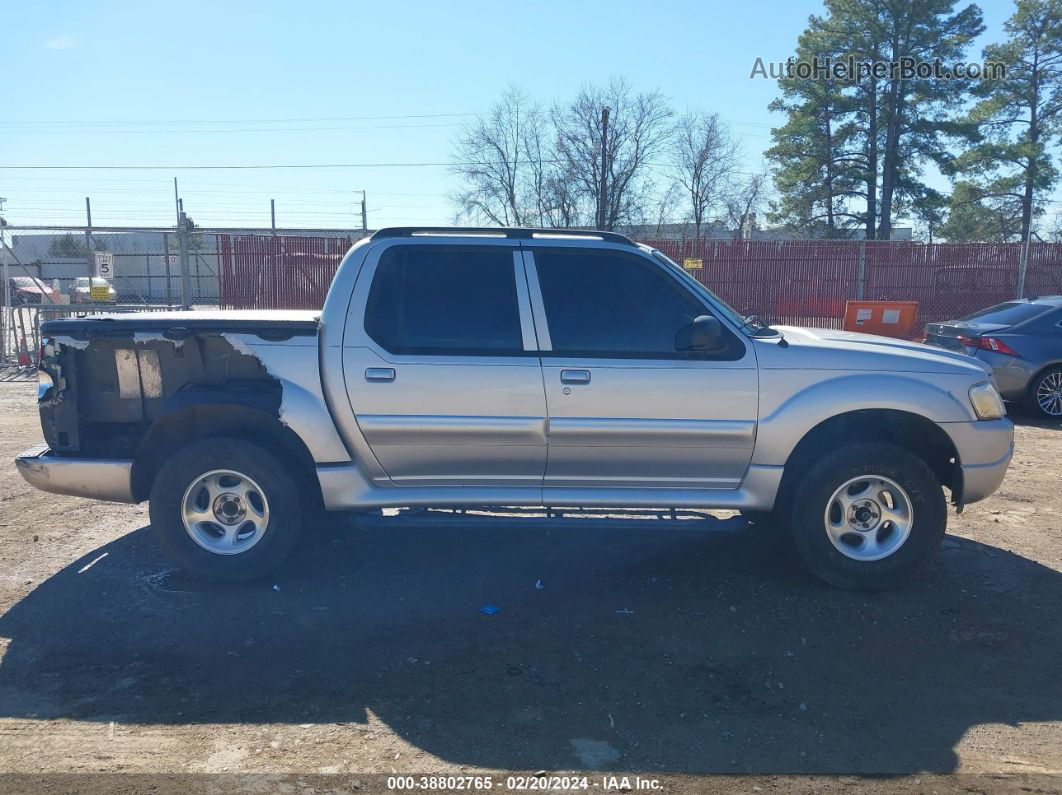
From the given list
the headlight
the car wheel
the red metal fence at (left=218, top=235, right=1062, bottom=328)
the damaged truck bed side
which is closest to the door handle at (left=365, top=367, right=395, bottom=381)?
the damaged truck bed side

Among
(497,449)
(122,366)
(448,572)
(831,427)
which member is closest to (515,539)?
(448,572)

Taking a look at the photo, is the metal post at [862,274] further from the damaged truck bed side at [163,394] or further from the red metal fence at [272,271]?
the damaged truck bed side at [163,394]

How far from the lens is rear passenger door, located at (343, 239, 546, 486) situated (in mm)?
4805

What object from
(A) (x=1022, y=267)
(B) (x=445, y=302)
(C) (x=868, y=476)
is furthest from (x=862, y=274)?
(B) (x=445, y=302)

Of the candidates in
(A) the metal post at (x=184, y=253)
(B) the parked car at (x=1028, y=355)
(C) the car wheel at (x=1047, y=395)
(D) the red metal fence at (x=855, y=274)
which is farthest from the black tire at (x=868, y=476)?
(D) the red metal fence at (x=855, y=274)

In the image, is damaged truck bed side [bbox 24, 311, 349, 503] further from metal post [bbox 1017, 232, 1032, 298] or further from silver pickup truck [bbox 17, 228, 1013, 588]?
metal post [bbox 1017, 232, 1032, 298]

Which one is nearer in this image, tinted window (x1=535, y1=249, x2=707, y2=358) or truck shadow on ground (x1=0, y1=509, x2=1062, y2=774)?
truck shadow on ground (x1=0, y1=509, x2=1062, y2=774)

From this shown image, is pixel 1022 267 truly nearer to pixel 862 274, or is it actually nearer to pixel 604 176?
pixel 862 274

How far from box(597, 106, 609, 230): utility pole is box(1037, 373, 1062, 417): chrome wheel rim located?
71.9 ft

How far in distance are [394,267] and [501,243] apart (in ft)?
2.12

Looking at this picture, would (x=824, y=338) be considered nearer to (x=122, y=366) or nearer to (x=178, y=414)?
(x=178, y=414)

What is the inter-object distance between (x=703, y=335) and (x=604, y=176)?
28.6 metres

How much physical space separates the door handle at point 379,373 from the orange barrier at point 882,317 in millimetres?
10675

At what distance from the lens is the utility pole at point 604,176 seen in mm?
31000
